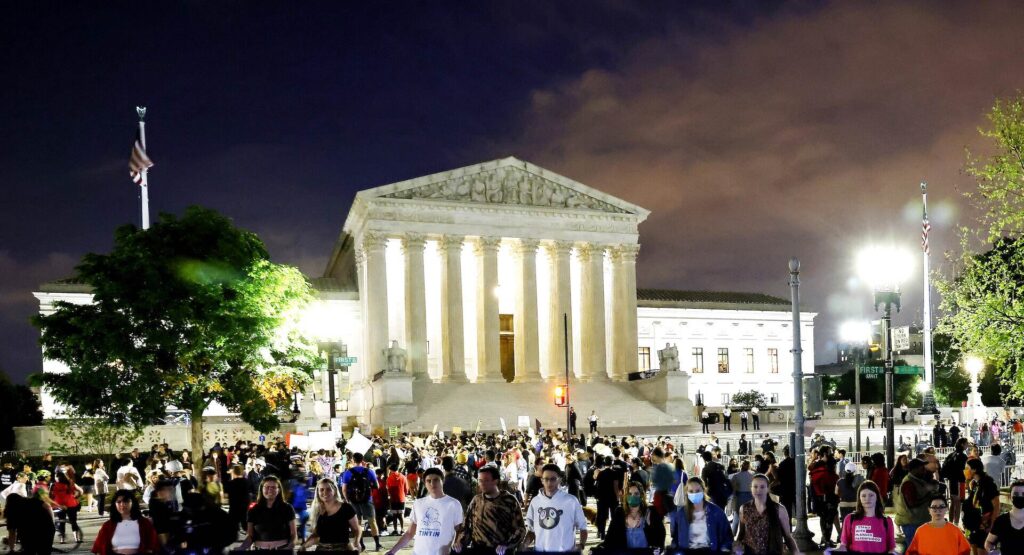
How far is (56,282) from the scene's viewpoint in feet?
216

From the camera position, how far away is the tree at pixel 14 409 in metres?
53.9

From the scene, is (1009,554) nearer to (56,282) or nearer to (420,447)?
(420,447)

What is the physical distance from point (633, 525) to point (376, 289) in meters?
51.1

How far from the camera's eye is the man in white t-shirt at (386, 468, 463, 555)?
9.04m

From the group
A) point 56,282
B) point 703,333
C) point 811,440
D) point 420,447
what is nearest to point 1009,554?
point 420,447

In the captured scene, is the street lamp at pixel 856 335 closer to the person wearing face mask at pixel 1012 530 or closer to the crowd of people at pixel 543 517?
the crowd of people at pixel 543 517

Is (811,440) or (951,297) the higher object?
(951,297)

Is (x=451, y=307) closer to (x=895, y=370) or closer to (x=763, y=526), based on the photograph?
(x=895, y=370)

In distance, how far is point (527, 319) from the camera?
204 ft

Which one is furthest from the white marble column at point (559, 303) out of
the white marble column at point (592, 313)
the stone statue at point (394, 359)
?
the stone statue at point (394, 359)

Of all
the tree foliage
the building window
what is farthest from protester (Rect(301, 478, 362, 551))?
the building window

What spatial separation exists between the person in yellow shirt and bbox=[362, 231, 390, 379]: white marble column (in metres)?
51.8

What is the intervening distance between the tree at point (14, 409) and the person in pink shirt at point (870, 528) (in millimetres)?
52018

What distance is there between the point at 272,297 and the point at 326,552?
87.6 ft
